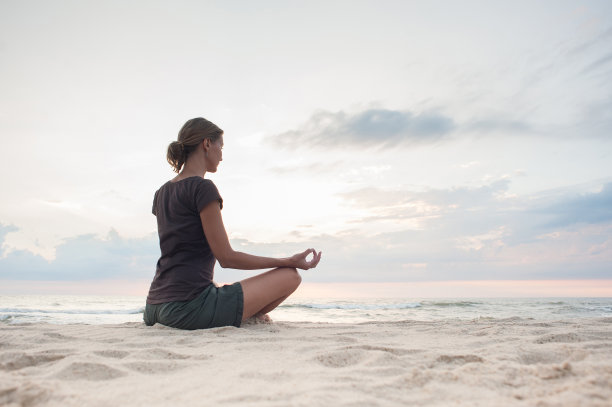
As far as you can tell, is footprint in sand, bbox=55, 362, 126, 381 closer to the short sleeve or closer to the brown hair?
the short sleeve

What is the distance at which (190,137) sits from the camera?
3.61m

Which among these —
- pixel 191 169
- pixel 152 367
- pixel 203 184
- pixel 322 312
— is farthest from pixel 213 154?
pixel 322 312

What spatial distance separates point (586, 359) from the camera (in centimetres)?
209

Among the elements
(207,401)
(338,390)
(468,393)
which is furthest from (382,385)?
(207,401)

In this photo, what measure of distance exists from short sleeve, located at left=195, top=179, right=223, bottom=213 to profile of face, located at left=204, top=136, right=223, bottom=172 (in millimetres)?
443

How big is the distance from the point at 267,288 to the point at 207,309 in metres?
0.54

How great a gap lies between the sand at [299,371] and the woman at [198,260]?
422mm

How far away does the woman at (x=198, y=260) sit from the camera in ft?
10.9

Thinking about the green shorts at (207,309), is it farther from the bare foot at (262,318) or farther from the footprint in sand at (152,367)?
the footprint in sand at (152,367)

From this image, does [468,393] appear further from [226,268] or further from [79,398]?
[226,268]

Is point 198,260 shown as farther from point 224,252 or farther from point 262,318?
point 262,318

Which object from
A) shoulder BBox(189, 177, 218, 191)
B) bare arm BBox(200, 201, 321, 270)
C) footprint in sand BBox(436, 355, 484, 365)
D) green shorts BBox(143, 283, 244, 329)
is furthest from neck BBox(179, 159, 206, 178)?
footprint in sand BBox(436, 355, 484, 365)

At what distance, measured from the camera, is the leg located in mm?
3514

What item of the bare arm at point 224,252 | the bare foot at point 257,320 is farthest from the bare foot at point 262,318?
the bare arm at point 224,252
